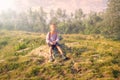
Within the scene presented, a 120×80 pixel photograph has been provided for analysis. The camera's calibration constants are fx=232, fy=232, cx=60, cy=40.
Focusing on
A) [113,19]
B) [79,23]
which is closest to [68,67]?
[113,19]

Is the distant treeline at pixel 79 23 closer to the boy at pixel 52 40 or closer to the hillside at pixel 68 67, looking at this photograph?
the hillside at pixel 68 67

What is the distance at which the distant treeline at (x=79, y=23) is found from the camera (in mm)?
56853

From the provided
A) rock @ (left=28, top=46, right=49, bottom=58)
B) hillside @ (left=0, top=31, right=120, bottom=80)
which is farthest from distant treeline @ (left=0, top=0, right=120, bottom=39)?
hillside @ (left=0, top=31, right=120, bottom=80)

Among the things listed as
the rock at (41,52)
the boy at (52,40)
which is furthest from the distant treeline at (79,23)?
the boy at (52,40)

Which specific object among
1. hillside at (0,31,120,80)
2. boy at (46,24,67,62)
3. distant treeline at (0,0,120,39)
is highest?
boy at (46,24,67,62)

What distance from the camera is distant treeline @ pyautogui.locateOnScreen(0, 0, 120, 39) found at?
56.9m

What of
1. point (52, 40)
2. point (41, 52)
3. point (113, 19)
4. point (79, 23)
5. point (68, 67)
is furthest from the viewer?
point (79, 23)

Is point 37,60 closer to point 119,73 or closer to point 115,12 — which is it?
point 119,73

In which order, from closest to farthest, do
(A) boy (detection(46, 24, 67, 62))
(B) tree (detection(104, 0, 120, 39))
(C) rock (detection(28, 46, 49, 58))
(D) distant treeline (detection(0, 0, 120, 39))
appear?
(A) boy (detection(46, 24, 67, 62)) < (C) rock (detection(28, 46, 49, 58)) < (B) tree (detection(104, 0, 120, 39)) < (D) distant treeline (detection(0, 0, 120, 39))

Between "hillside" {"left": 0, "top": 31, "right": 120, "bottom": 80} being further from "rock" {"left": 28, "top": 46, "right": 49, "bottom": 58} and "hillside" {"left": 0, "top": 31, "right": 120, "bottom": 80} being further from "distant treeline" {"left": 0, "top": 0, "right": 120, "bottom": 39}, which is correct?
"distant treeline" {"left": 0, "top": 0, "right": 120, "bottom": 39}

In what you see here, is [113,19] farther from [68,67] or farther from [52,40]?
[68,67]

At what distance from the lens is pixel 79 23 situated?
98062 mm

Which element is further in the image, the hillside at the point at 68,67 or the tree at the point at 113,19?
the tree at the point at 113,19

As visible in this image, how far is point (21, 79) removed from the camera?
462 inches
